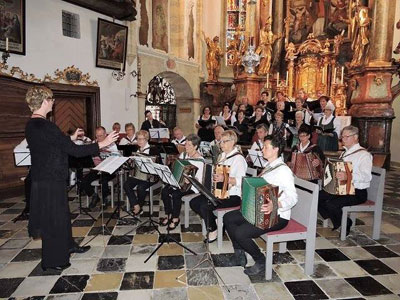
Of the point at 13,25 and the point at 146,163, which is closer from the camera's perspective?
the point at 146,163

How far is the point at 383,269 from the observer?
13.0 feet

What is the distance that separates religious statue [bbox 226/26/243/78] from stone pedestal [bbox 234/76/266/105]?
2.20 ft

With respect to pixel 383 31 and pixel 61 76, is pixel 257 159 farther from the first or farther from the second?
pixel 383 31

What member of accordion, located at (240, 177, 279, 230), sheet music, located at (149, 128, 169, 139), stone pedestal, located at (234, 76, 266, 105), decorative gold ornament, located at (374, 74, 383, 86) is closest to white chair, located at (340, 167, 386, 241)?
accordion, located at (240, 177, 279, 230)

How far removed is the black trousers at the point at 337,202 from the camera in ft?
15.5

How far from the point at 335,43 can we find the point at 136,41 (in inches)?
328

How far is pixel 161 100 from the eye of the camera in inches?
602

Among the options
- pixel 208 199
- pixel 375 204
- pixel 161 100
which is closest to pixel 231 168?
pixel 208 199

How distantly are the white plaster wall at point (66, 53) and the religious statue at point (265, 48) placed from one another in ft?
21.3

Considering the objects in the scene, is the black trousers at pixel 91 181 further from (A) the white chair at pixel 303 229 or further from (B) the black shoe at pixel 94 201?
(A) the white chair at pixel 303 229

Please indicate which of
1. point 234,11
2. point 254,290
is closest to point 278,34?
point 234,11

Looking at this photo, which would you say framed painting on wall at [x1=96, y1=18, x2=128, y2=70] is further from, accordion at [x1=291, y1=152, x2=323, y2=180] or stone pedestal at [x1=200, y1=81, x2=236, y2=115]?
accordion at [x1=291, y1=152, x2=323, y2=180]

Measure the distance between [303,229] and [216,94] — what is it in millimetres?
12852

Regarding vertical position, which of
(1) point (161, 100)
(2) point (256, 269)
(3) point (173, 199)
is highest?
(1) point (161, 100)
